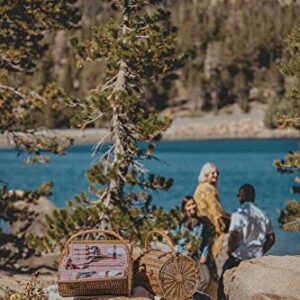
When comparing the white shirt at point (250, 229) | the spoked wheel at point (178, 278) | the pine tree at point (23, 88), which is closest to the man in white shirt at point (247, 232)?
the white shirt at point (250, 229)

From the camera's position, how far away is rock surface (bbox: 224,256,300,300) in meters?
12.2

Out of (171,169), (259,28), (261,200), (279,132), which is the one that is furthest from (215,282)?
(259,28)

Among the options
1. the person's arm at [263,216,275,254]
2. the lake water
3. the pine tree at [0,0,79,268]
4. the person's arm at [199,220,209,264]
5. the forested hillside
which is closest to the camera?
the person's arm at [199,220,209,264]

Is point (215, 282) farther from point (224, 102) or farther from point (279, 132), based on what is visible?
point (224, 102)

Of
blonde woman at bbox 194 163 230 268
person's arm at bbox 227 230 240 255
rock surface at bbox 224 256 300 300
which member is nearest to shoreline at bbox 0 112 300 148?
blonde woman at bbox 194 163 230 268

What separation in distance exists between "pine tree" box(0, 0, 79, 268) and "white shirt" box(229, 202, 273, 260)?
921cm

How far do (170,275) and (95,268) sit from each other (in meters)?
1.09

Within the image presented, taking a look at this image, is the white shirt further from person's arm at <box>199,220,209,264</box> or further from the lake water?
the lake water

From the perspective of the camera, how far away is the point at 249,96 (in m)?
162

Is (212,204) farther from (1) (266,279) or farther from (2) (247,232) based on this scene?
(1) (266,279)

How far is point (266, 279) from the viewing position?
12430 mm

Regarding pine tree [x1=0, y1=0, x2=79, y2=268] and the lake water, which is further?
the lake water

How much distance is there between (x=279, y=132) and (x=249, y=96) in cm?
2360

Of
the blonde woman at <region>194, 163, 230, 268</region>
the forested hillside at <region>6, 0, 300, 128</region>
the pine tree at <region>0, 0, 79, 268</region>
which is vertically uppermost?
the forested hillside at <region>6, 0, 300, 128</region>
